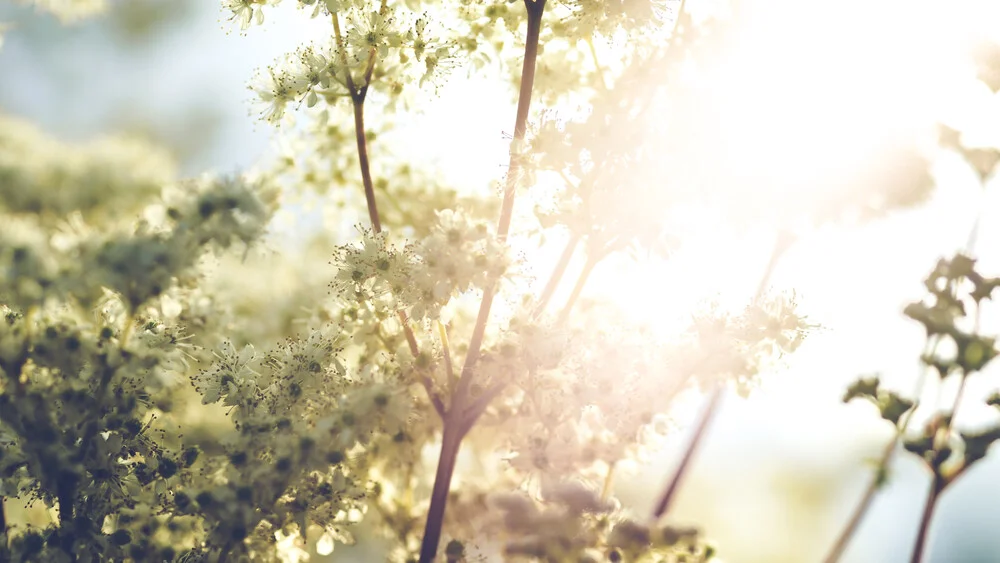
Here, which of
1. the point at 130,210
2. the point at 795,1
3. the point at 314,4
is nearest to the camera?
the point at 314,4

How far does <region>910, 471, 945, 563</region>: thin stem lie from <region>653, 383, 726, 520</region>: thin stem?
0.51m

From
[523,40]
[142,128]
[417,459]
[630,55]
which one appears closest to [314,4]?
[523,40]

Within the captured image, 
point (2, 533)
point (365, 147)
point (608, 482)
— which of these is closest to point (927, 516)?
point (608, 482)

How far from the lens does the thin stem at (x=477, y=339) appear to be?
1181 mm

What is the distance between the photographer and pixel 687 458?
1804 mm

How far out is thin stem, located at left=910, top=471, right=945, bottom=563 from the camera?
125cm

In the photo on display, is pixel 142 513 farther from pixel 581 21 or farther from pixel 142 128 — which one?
pixel 142 128

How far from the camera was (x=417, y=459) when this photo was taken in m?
1.54

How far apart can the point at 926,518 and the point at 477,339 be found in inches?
33.3

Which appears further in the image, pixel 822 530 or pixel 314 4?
→ pixel 822 530

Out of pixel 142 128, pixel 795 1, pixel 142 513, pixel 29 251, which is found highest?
pixel 142 128

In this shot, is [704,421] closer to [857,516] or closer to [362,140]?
[857,516]

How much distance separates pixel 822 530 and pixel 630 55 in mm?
4578

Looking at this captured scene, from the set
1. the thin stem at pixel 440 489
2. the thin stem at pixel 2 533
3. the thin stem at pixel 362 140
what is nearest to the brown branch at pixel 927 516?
the thin stem at pixel 440 489
